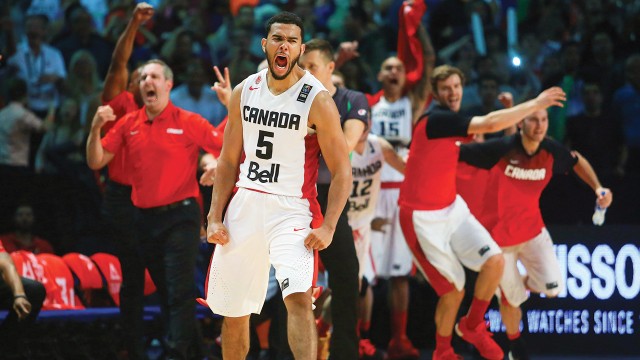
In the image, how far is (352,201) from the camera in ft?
30.2

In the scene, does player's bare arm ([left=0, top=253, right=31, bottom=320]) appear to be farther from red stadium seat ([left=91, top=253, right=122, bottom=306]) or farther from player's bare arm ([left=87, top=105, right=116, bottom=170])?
red stadium seat ([left=91, top=253, right=122, bottom=306])

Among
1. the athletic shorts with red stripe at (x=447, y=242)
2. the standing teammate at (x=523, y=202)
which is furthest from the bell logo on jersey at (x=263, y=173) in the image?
the standing teammate at (x=523, y=202)

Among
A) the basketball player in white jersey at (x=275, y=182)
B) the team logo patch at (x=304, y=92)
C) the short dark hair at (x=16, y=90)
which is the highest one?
the short dark hair at (x=16, y=90)

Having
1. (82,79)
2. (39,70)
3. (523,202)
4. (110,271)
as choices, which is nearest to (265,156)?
(523,202)

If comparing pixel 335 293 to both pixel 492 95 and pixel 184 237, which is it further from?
pixel 492 95

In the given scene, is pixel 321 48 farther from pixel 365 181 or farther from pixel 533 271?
pixel 533 271

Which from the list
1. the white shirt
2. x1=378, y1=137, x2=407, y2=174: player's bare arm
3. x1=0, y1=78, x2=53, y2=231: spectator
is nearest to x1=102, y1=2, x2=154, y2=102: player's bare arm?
x1=378, y1=137, x2=407, y2=174: player's bare arm

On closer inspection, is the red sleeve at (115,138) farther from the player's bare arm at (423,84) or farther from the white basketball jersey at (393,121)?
the player's bare arm at (423,84)

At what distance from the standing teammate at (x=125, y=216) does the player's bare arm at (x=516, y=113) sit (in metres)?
2.59

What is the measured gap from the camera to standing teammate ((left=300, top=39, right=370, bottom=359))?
734 cm

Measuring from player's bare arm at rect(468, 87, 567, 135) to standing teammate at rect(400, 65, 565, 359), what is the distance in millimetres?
495

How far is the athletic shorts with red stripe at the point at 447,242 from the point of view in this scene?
8484 mm

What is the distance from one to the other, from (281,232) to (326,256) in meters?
1.41

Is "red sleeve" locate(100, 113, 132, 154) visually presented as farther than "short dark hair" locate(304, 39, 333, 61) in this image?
Yes
